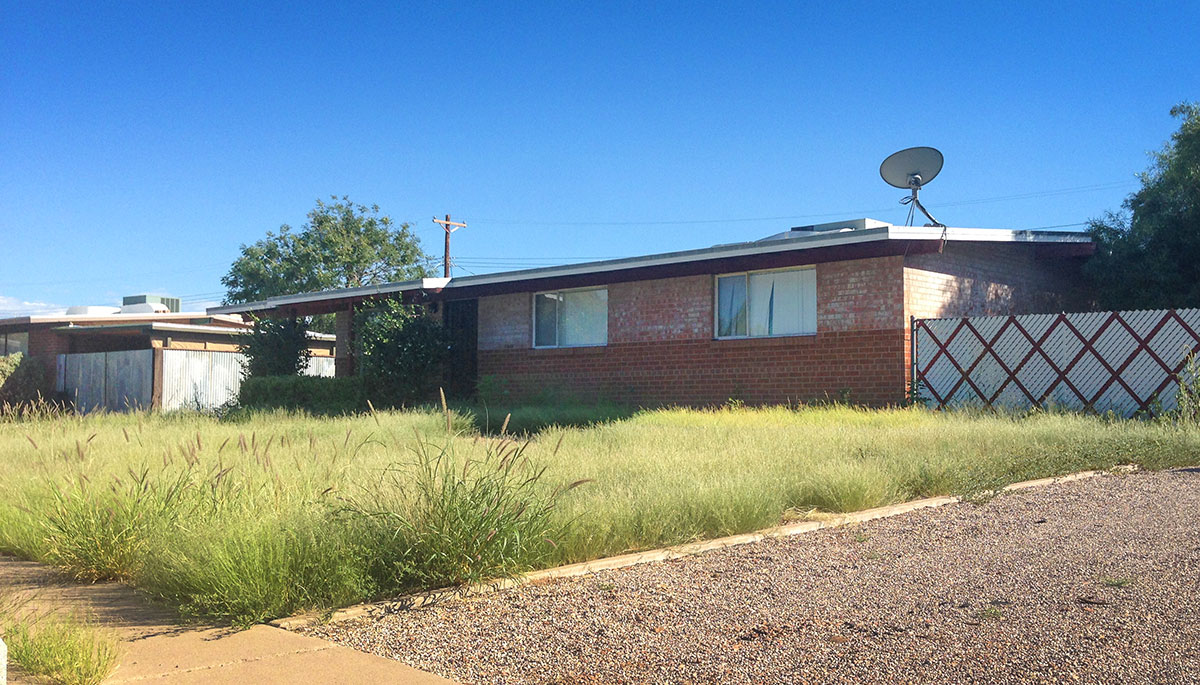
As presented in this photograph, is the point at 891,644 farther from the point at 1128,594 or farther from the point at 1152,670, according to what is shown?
the point at 1128,594

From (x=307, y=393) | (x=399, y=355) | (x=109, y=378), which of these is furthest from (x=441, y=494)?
(x=109, y=378)

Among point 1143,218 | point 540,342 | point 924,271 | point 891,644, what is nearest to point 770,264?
point 924,271

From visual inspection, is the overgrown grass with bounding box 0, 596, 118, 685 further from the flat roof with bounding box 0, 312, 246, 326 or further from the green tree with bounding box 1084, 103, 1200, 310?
the flat roof with bounding box 0, 312, 246, 326

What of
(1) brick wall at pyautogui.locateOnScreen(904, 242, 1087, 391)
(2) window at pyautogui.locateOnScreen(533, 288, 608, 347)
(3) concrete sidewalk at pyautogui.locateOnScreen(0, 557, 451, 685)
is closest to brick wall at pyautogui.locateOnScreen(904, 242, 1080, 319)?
(1) brick wall at pyautogui.locateOnScreen(904, 242, 1087, 391)

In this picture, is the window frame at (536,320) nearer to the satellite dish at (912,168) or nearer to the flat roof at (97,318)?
the satellite dish at (912,168)

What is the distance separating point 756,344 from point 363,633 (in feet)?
→ 41.9

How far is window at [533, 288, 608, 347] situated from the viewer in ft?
63.4

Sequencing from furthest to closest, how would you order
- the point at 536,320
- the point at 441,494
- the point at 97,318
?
the point at 97,318
the point at 536,320
the point at 441,494

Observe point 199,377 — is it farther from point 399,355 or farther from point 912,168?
point 912,168

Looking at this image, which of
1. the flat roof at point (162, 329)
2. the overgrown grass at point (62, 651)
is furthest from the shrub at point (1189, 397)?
the flat roof at point (162, 329)

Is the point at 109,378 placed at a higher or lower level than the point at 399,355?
lower

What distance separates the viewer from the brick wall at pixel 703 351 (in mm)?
15359

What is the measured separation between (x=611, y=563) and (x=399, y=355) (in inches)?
575

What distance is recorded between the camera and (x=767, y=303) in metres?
16.9
